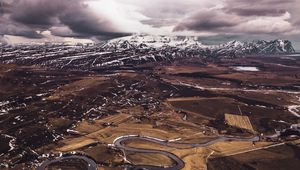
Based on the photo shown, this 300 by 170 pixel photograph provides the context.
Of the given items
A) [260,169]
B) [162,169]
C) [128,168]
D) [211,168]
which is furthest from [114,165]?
[260,169]

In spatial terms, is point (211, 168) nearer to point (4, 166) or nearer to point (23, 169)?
point (23, 169)

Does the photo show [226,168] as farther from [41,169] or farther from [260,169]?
[41,169]

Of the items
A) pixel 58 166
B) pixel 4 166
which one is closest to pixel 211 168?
pixel 58 166

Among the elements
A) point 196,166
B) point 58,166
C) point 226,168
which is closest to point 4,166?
point 58,166

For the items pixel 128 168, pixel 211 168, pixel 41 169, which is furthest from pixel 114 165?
pixel 211 168

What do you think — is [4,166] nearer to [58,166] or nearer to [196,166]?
[58,166]
